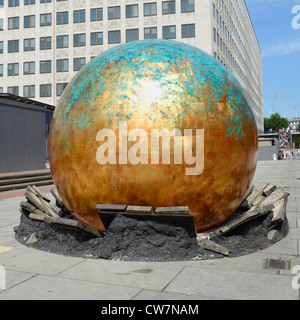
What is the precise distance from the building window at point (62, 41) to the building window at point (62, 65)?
2014 mm

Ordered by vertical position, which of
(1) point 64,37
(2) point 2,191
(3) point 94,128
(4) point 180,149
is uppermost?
(1) point 64,37

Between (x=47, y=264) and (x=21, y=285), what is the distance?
763 mm

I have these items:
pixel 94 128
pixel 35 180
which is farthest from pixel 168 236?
pixel 35 180

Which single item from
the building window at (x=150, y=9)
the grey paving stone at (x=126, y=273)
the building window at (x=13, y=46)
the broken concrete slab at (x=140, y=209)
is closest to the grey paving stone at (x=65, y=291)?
the grey paving stone at (x=126, y=273)

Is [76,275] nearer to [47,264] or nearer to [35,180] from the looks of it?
[47,264]

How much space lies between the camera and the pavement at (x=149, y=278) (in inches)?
142

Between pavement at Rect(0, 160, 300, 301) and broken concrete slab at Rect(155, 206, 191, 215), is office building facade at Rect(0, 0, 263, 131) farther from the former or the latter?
pavement at Rect(0, 160, 300, 301)

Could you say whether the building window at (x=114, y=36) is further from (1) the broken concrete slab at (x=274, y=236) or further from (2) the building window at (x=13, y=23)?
(1) the broken concrete slab at (x=274, y=236)

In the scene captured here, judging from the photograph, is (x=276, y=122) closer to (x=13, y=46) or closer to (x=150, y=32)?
(x=150, y=32)

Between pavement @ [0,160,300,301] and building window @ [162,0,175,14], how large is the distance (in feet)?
147

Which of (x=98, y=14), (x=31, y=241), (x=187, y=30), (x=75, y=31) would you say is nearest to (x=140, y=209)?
(x=31, y=241)

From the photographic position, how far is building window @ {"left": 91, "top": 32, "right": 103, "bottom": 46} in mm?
47781

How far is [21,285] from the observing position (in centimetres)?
392

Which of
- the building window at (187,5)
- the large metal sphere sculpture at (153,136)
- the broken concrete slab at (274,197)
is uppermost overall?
the building window at (187,5)
